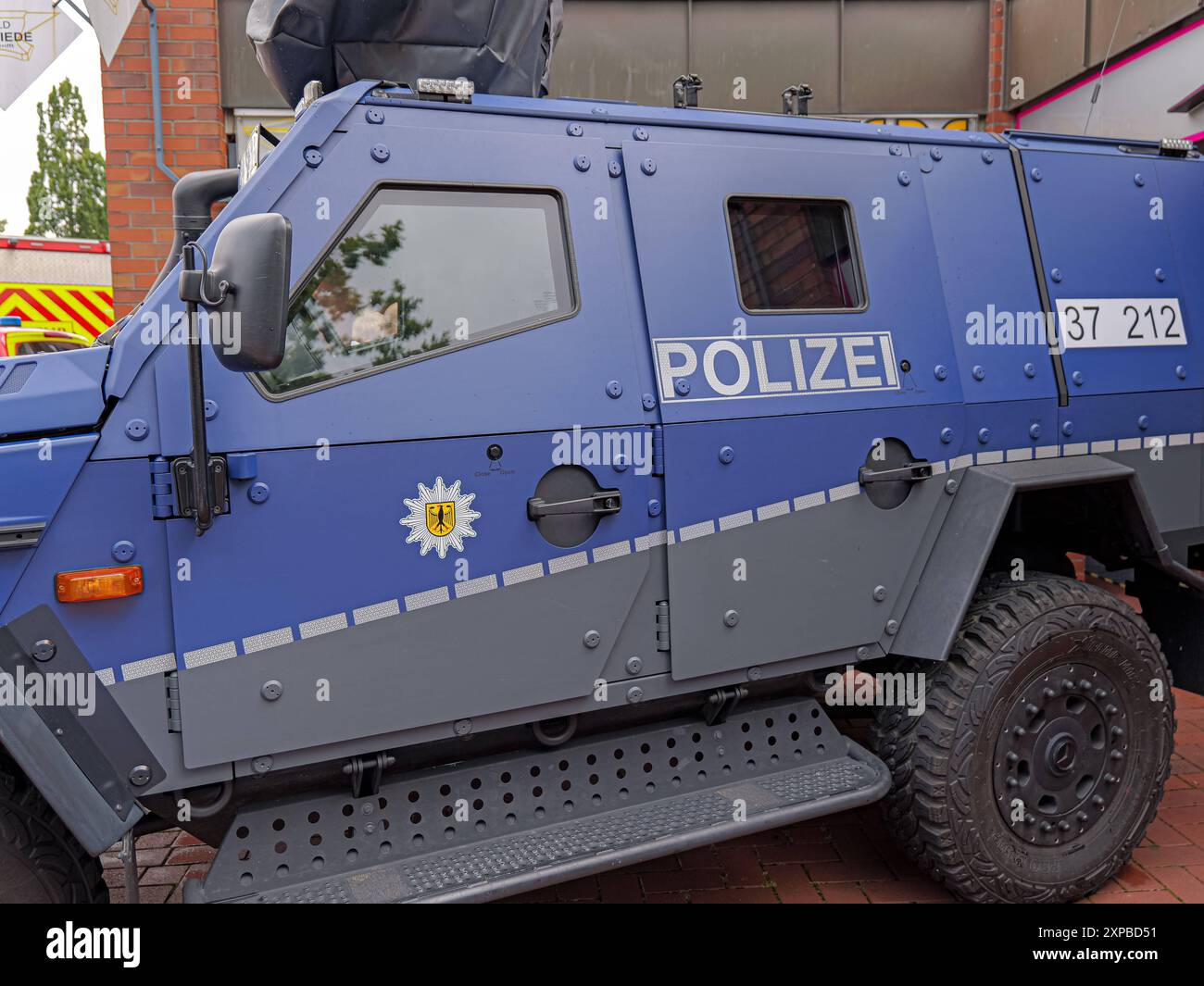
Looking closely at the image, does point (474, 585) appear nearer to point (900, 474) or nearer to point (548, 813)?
point (548, 813)

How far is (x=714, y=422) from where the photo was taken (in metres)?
2.98

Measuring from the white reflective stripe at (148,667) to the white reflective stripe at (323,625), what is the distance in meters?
0.30

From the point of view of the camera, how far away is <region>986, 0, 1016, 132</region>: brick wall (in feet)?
24.4

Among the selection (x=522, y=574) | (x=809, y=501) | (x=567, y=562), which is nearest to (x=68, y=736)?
(x=522, y=574)

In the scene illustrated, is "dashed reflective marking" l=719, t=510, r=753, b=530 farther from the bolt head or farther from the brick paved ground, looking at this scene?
the bolt head

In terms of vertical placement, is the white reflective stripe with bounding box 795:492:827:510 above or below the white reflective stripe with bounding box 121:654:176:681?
above

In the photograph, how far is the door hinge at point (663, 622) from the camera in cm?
295

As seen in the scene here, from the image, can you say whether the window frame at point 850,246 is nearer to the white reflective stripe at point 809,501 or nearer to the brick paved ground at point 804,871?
the white reflective stripe at point 809,501

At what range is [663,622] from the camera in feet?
9.70

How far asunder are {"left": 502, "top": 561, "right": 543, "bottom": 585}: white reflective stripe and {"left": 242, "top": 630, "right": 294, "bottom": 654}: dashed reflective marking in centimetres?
56

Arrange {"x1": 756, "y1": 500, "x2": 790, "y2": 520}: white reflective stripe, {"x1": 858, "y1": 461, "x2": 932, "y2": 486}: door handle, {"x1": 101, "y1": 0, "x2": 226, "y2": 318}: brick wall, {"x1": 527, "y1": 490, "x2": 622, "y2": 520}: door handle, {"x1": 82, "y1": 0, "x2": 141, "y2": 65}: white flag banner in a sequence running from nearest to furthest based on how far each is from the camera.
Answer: {"x1": 527, "y1": 490, "x2": 622, "y2": 520}: door handle < {"x1": 756, "y1": 500, "x2": 790, "y2": 520}: white reflective stripe < {"x1": 858, "y1": 461, "x2": 932, "y2": 486}: door handle < {"x1": 82, "y1": 0, "x2": 141, "y2": 65}: white flag banner < {"x1": 101, "y1": 0, "x2": 226, "y2": 318}: brick wall

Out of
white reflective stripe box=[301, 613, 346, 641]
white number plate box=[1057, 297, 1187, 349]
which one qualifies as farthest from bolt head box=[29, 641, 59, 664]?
white number plate box=[1057, 297, 1187, 349]

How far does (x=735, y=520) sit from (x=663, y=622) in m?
0.37
